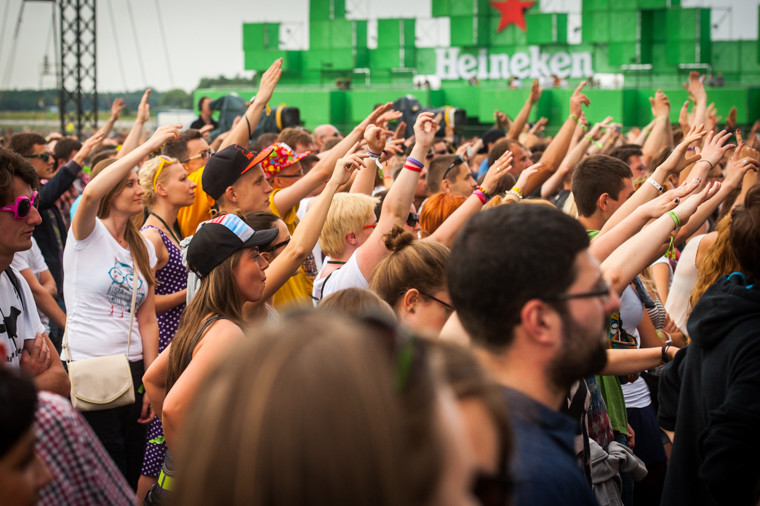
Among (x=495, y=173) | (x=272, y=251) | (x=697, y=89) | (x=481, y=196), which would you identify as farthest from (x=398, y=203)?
(x=697, y=89)

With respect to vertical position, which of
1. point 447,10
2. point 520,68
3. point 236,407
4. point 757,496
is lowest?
point 757,496

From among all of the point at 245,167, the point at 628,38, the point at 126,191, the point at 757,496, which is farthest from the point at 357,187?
the point at 628,38

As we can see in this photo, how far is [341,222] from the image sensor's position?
4352 mm

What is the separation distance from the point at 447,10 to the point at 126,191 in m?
35.3

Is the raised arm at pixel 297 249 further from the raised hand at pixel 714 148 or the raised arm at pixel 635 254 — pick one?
the raised hand at pixel 714 148

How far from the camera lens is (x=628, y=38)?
112ft

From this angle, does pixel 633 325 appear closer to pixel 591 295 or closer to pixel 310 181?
pixel 591 295

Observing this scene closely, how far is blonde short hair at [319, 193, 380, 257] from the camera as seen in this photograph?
4348mm

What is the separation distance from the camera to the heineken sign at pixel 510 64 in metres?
35.3

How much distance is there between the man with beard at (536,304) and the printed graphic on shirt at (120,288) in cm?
284

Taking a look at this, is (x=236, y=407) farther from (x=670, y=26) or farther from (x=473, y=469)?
(x=670, y=26)

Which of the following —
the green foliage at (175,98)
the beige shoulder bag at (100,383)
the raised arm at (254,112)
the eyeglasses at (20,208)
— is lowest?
the beige shoulder bag at (100,383)

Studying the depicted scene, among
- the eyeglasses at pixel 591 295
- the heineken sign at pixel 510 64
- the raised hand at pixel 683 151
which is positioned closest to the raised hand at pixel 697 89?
the raised hand at pixel 683 151

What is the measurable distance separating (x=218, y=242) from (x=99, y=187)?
3.52ft
